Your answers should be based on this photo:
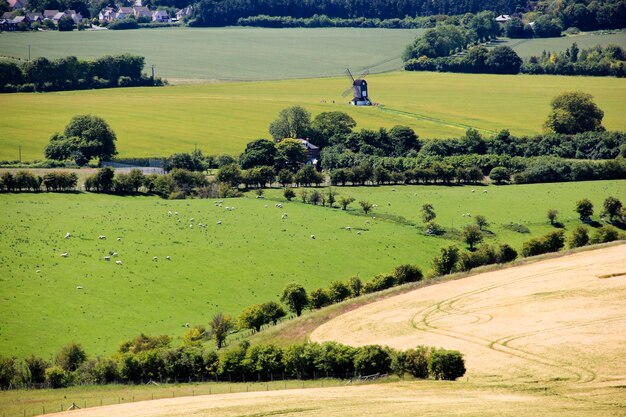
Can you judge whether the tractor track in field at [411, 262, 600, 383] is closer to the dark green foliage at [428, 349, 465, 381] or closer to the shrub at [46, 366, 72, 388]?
the dark green foliage at [428, 349, 465, 381]

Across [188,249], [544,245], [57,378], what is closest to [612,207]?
[544,245]

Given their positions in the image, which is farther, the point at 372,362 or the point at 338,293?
the point at 338,293

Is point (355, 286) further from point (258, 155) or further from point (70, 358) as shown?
point (258, 155)

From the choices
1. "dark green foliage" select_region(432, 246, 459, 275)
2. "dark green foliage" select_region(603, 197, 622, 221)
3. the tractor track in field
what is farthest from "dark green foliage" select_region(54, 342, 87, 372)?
"dark green foliage" select_region(603, 197, 622, 221)

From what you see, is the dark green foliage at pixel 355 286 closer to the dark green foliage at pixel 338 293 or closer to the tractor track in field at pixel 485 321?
the dark green foliage at pixel 338 293

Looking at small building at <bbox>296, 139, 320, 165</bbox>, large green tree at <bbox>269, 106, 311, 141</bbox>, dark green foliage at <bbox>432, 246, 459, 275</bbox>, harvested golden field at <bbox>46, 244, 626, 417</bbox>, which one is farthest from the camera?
large green tree at <bbox>269, 106, 311, 141</bbox>

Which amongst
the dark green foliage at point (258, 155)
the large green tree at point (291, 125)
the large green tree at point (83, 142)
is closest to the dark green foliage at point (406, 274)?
the dark green foliage at point (258, 155)

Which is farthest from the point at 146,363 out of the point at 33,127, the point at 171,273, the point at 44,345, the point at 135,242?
the point at 33,127
